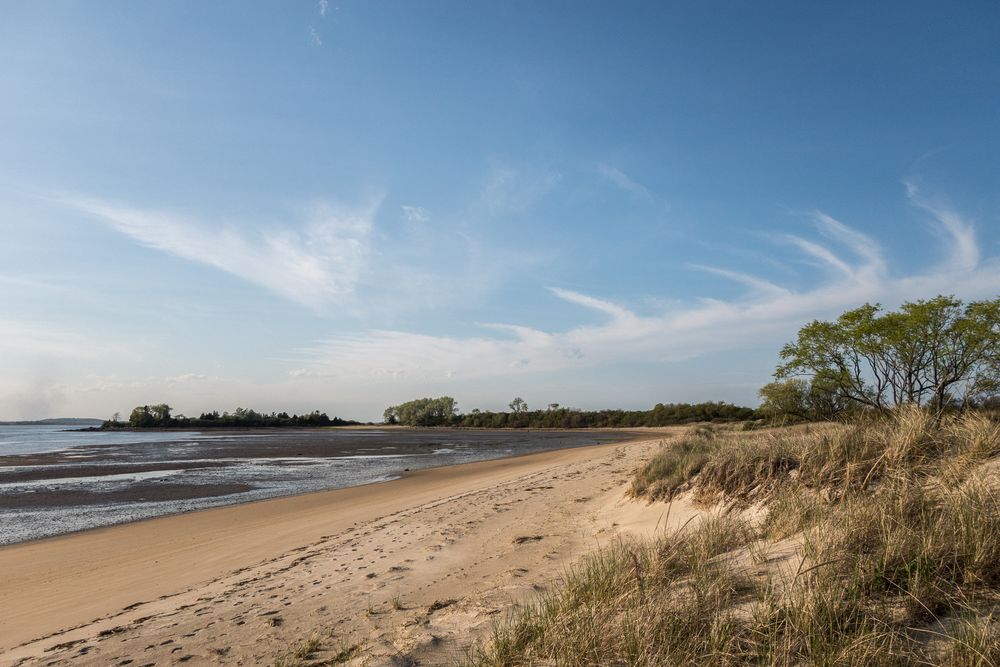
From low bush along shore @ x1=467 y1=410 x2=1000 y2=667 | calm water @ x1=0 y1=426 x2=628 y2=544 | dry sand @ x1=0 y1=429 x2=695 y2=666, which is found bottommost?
calm water @ x1=0 y1=426 x2=628 y2=544

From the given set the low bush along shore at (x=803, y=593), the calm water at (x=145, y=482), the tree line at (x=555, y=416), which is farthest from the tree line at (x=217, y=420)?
the low bush along shore at (x=803, y=593)

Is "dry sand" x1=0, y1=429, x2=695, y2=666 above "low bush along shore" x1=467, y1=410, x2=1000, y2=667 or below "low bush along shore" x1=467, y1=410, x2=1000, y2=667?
below

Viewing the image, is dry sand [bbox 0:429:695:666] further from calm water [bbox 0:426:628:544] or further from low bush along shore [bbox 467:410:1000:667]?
calm water [bbox 0:426:628:544]

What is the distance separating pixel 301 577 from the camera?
793cm

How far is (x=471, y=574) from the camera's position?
7477mm

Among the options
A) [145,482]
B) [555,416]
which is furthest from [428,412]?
[145,482]

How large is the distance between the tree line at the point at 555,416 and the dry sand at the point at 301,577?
2814 inches

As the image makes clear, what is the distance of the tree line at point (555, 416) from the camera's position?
84375 mm

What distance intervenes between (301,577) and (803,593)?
6.75 metres

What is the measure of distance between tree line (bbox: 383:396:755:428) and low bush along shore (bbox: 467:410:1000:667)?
75545 millimetres

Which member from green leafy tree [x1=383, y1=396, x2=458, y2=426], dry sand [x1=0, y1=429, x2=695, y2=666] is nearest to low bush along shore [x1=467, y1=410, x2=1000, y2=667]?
dry sand [x1=0, y1=429, x2=695, y2=666]

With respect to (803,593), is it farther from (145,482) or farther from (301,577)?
(145,482)

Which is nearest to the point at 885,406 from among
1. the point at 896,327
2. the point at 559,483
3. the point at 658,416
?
the point at 896,327

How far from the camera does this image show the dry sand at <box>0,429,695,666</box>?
17.8 feet
